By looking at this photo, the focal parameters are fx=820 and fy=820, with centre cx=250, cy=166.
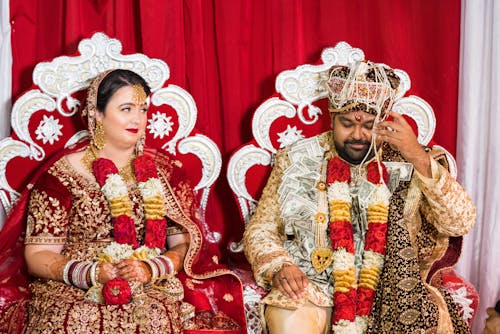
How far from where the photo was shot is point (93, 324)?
311 centimetres

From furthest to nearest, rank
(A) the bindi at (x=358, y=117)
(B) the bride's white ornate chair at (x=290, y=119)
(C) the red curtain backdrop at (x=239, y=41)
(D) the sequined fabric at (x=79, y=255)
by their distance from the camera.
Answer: (C) the red curtain backdrop at (x=239, y=41) → (B) the bride's white ornate chair at (x=290, y=119) → (A) the bindi at (x=358, y=117) → (D) the sequined fabric at (x=79, y=255)

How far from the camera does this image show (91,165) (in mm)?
3555

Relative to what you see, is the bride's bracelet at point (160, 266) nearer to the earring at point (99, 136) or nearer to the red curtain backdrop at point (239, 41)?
the earring at point (99, 136)

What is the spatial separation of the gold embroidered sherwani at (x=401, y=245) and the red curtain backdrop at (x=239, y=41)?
0.66 meters

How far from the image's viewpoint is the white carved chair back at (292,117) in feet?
13.1

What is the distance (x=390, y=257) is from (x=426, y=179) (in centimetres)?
35

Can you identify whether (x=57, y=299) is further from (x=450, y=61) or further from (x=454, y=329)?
(x=450, y=61)

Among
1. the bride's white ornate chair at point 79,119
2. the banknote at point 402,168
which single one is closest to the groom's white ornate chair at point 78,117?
→ the bride's white ornate chair at point 79,119

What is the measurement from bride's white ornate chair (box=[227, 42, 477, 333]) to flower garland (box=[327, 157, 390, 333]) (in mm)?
540

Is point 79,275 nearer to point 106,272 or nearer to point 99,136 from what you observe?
point 106,272

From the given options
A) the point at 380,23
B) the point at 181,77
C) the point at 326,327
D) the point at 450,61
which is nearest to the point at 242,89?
the point at 181,77

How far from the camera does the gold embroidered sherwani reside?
3.24 metres

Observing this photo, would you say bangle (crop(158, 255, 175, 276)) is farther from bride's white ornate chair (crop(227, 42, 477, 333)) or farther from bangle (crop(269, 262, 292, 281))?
bride's white ornate chair (crop(227, 42, 477, 333))

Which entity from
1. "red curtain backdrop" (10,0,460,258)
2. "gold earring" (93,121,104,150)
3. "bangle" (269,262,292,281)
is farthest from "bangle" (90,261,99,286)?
"red curtain backdrop" (10,0,460,258)
